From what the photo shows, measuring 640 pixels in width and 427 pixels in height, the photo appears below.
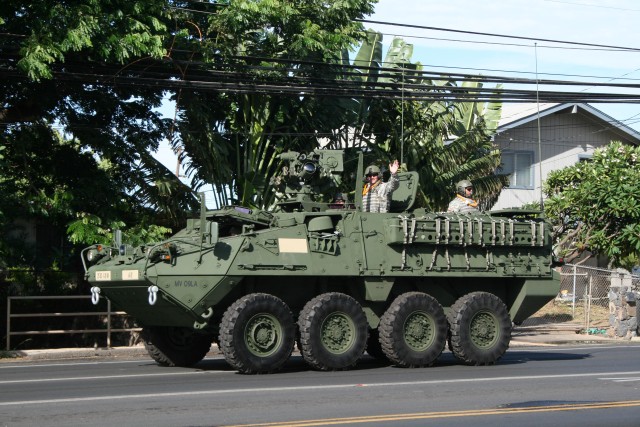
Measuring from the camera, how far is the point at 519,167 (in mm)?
34125

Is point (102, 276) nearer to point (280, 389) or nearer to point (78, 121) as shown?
point (280, 389)

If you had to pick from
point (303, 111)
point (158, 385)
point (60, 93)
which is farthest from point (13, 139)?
point (158, 385)

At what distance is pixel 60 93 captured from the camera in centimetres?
2041

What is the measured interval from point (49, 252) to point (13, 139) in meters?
2.62

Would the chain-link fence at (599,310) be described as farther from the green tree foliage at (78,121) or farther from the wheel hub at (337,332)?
the wheel hub at (337,332)

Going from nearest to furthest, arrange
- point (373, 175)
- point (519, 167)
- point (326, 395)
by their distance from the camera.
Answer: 1. point (326, 395)
2. point (373, 175)
3. point (519, 167)

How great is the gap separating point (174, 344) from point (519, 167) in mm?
20450

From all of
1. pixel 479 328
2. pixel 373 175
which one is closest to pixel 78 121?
pixel 373 175

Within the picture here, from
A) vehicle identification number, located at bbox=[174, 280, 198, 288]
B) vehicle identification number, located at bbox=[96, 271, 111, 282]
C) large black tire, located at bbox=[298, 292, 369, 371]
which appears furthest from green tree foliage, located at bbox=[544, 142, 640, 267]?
vehicle identification number, located at bbox=[96, 271, 111, 282]

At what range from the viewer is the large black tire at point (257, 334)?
1398 cm

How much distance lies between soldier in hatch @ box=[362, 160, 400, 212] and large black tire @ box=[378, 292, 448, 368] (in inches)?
62.3

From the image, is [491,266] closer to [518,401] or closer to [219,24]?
[518,401]

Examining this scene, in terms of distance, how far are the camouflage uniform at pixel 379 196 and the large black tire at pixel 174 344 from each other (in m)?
3.24

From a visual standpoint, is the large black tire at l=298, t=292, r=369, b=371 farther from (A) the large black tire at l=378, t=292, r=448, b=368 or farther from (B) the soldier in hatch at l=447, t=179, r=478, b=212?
(B) the soldier in hatch at l=447, t=179, r=478, b=212
